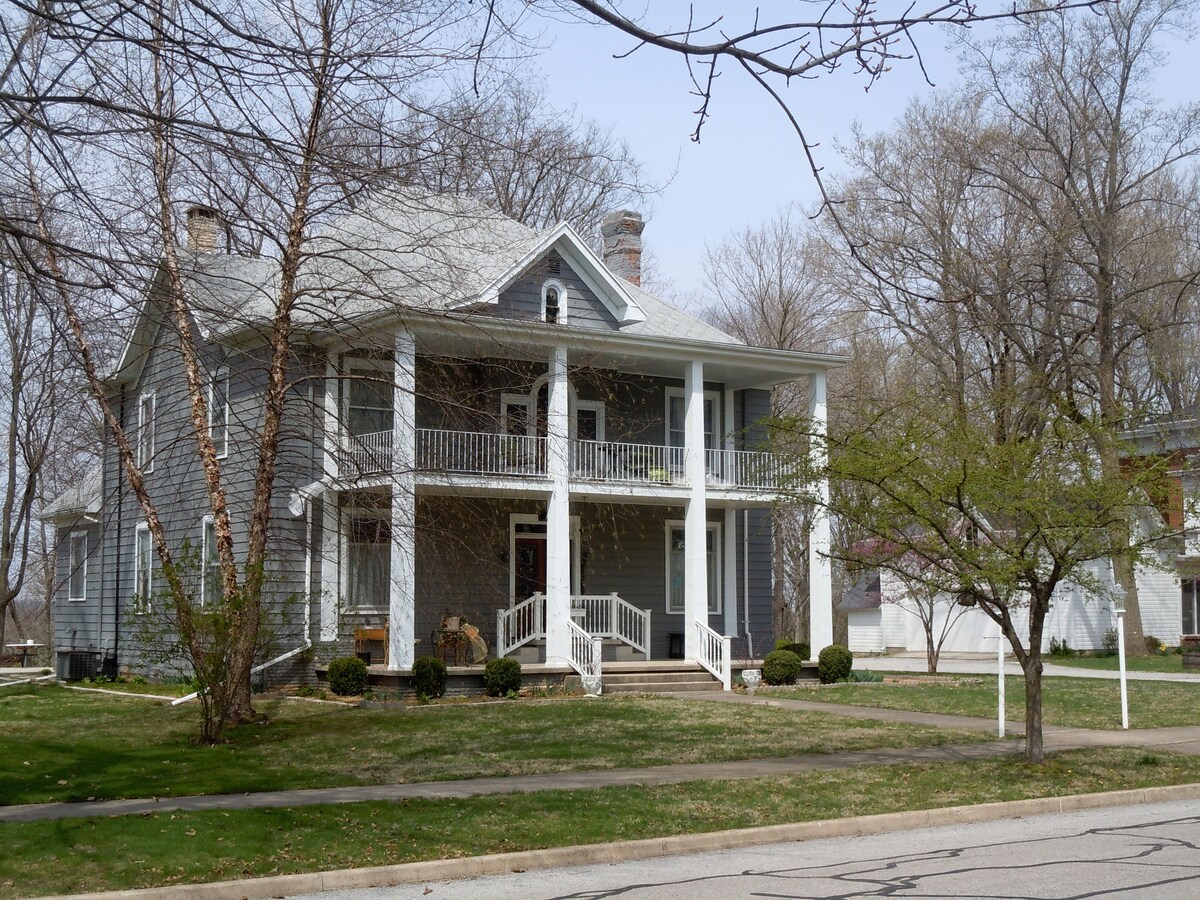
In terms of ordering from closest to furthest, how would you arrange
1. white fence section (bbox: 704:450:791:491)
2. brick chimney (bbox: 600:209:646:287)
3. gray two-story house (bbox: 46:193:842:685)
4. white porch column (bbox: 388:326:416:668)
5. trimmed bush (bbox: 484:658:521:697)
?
white porch column (bbox: 388:326:416:668)
trimmed bush (bbox: 484:658:521:697)
gray two-story house (bbox: 46:193:842:685)
white fence section (bbox: 704:450:791:491)
brick chimney (bbox: 600:209:646:287)

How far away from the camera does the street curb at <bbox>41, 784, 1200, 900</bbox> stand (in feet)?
29.0

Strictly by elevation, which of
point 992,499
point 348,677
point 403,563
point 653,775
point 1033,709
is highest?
point 992,499

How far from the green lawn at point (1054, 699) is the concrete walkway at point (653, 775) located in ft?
3.52

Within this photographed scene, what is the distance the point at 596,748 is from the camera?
1573 cm

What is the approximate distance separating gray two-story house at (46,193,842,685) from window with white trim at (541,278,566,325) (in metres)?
0.03

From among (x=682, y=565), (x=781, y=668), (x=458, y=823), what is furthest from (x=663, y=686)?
(x=458, y=823)

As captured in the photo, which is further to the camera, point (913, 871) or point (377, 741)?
point (377, 741)

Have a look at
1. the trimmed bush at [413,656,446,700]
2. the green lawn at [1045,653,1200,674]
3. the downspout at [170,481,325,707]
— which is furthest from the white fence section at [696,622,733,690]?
the green lawn at [1045,653,1200,674]

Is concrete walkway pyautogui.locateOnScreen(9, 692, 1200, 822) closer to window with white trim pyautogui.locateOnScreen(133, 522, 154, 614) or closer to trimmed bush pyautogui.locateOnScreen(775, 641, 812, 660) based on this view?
trimmed bush pyautogui.locateOnScreen(775, 641, 812, 660)

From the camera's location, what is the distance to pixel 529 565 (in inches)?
1073

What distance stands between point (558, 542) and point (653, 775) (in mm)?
10858

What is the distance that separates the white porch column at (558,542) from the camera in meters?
23.6

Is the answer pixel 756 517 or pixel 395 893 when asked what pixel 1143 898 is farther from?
pixel 756 517

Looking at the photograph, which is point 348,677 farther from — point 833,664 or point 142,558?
point 833,664
